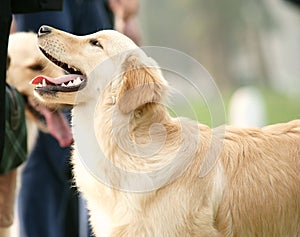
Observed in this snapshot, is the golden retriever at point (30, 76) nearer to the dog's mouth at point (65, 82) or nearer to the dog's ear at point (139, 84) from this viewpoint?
the dog's mouth at point (65, 82)

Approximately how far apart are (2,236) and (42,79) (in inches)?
58.3

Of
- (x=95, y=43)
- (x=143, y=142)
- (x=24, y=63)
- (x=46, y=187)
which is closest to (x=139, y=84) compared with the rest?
(x=143, y=142)

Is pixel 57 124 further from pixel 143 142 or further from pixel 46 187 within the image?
pixel 143 142

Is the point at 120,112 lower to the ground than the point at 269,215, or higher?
higher

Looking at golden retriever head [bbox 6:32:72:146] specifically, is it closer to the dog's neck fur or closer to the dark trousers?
the dark trousers

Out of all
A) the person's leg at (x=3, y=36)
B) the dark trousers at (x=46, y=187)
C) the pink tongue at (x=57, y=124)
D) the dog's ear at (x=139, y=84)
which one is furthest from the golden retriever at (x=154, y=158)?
the dark trousers at (x=46, y=187)

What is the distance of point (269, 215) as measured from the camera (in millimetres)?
4723

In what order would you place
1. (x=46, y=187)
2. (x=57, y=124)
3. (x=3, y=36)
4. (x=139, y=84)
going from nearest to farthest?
(x=139, y=84) < (x=3, y=36) < (x=57, y=124) < (x=46, y=187)

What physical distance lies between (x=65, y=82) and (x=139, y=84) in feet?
1.49

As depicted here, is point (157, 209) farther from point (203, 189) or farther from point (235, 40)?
point (235, 40)

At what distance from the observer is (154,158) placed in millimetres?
4719

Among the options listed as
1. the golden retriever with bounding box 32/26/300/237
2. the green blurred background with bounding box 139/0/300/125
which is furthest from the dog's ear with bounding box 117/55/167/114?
the green blurred background with bounding box 139/0/300/125

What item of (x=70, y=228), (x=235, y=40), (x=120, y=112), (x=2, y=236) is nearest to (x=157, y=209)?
(x=120, y=112)

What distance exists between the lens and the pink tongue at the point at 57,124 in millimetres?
6234
